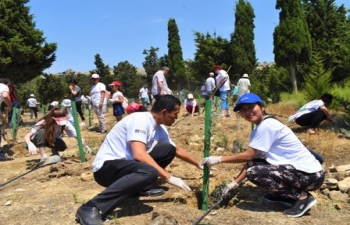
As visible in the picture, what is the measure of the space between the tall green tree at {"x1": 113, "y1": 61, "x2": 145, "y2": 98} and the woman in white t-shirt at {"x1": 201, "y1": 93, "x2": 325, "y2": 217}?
34.9 m

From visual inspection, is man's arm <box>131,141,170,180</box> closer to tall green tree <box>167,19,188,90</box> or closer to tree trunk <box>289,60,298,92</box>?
tree trunk <box>289,60,298,92</box>

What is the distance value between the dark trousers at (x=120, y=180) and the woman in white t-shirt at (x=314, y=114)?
4.46 meters

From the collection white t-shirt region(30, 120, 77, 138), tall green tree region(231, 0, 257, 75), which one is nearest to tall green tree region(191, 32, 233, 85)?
tall green tree region(231, 0, 257, 75)

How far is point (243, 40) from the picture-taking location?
66.4ft

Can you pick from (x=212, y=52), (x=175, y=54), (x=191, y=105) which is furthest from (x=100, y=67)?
(x=191, y=105)

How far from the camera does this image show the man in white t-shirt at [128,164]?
8.20ft

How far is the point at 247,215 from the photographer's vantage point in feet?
9.09

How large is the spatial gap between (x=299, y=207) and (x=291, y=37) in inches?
527

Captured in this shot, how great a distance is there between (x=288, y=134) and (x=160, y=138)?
104 centimetres

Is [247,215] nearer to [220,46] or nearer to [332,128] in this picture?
[332,128]

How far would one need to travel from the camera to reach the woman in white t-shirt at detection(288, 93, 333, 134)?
6246 millimetres

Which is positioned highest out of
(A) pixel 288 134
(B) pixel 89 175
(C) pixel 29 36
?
(C) pixel 29 36

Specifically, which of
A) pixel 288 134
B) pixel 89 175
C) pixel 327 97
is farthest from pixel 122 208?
pixel 327 97

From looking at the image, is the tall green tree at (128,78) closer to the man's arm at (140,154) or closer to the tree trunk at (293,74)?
the tree trunk at (293,74)
